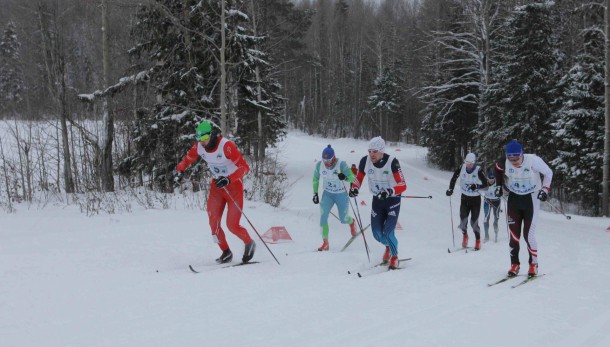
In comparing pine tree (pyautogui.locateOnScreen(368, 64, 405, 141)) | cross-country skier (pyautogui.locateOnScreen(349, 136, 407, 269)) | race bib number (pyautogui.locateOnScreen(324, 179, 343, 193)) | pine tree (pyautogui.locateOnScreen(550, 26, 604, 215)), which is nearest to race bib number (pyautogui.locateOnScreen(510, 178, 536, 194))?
cross-country skier (pyautogui.locateOnScreen(349, 136, 407, 269))

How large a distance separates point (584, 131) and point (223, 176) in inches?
707

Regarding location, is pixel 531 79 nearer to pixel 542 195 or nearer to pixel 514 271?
pixel 542 195

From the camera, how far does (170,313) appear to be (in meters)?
4.52

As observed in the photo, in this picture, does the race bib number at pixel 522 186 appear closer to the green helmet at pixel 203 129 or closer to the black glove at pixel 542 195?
the black glove at pixel 542 195

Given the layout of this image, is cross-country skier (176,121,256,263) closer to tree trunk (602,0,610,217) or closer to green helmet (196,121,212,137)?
green helmet (196,121,212,137)

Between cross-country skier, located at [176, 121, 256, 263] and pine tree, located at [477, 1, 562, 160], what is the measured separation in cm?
1787

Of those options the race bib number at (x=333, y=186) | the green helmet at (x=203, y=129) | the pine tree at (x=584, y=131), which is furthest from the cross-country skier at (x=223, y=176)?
the pine tree at (x=584, y=131)

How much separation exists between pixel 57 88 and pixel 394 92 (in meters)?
39.4

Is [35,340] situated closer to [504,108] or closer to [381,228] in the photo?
[381,228]

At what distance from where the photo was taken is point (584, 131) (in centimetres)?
1859

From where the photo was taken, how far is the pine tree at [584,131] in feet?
59.9

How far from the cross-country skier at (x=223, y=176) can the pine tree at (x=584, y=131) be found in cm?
1707

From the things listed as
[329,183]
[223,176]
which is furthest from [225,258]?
[329,183]

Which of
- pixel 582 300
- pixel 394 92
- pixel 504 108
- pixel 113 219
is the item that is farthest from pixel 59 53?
pixel 394 92
